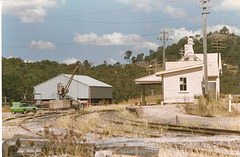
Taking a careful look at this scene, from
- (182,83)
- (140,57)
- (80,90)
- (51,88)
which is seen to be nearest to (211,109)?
(182,83)

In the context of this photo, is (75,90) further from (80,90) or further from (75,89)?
(80,90)

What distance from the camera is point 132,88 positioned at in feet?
220

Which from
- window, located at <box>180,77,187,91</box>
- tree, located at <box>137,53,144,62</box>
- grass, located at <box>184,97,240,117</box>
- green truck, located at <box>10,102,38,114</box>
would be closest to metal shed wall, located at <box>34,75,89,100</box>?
green truck, located at <box>10,102,38,114</box>

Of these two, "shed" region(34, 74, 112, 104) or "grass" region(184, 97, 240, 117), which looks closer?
"grass" region(184, 97, 240, 117)

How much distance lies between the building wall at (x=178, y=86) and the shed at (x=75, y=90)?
23233mm

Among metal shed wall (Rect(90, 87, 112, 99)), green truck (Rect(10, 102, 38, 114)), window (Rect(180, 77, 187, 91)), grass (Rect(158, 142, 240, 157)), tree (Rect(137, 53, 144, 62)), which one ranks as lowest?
green truck (Rect(10, 102, 38, 114))

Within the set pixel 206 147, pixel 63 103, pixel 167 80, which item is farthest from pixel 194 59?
pixel 206 147

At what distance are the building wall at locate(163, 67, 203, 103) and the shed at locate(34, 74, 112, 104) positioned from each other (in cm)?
2323

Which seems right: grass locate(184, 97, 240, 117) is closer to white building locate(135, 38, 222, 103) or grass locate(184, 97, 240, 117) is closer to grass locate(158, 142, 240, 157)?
white building locate(135, 38, 222, 103)

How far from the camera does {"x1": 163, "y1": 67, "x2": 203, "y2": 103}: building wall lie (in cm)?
2752

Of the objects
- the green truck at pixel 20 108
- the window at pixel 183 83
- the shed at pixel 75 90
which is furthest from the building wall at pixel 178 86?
the shed at pixel 75 90

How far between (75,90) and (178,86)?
2540cm

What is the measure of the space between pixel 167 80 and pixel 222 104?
8.65 meters

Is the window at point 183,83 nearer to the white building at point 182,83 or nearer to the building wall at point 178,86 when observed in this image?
the white building at point 182,83
